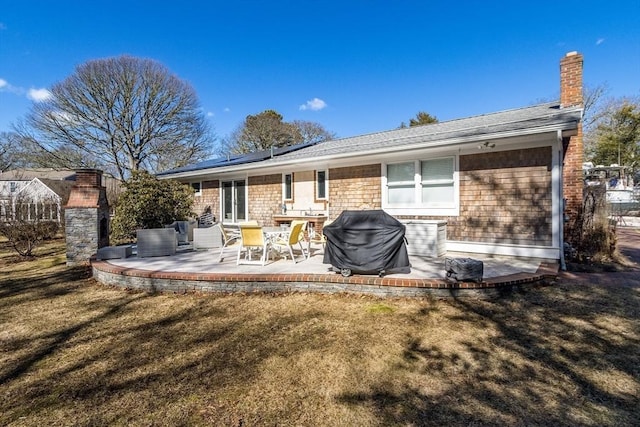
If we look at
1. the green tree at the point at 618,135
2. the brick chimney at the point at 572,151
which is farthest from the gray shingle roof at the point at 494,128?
the green tree at the point at 618,135

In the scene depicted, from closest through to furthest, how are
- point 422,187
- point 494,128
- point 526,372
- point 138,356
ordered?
point 526,372 → point 138,356 → point 494,128 → point 422,187

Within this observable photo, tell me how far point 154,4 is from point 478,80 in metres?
17.0

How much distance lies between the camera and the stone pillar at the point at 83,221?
25.1ft

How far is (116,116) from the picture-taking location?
784 inches

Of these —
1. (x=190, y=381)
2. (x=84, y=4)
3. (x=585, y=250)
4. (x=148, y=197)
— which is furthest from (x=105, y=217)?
(x=585, y=250)

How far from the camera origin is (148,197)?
963 centimetres

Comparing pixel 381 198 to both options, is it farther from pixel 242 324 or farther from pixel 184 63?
pixel 184 63

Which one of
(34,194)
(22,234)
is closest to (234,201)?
(22,234)

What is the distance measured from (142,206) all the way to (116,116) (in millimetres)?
14044

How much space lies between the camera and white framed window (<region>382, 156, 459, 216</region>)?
759 centimetres

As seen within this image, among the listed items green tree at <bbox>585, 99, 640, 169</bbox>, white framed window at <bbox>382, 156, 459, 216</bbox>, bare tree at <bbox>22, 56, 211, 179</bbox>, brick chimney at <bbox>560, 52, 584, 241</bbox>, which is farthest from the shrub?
green tree at <bbox>585, 99, 640, 169</bbox>

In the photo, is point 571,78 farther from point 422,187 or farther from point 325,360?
point 325,360

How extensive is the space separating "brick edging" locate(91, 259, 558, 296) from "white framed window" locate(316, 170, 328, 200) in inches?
196

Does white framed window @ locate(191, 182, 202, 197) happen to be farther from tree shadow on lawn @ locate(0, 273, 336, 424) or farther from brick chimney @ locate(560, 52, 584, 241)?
brick chimney @ locate(560, 52, 584, 241)
